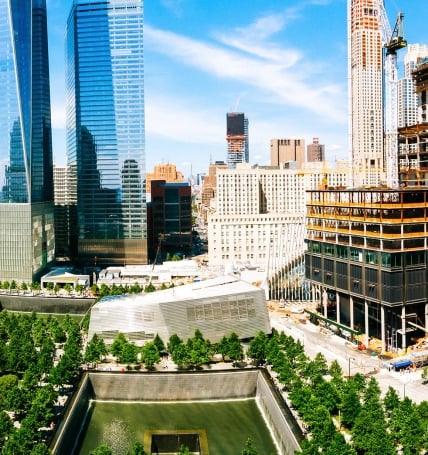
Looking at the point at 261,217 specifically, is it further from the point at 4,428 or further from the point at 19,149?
the point at 4,428

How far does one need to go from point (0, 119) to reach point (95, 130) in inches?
1026

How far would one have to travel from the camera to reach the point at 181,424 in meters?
49.9

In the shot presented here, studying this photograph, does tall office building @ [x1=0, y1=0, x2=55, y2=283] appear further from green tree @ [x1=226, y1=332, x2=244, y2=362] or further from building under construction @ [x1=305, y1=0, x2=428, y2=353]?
green tree @ [x1=226, y1=332, x2=244, y2=362]

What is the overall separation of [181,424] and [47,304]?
5705cm

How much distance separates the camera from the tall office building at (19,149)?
110 metres

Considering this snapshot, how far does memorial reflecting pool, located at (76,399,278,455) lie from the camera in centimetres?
4578

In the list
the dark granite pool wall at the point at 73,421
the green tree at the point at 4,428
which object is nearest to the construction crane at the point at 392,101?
the dark granite pool wall at the point at 73,421

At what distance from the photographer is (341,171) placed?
178125 millimetres

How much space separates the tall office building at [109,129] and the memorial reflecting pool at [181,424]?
267ft

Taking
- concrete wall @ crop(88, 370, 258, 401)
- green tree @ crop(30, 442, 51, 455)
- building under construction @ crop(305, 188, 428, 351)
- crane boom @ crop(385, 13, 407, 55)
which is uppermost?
crane boom @ crop(385, 13, 407, 55)

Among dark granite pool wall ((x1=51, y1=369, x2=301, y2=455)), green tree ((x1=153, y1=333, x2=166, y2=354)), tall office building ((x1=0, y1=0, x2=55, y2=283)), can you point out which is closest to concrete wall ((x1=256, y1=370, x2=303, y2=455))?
dark granite pool wall ((x1=51, y1=369, x2=301, y2=455))

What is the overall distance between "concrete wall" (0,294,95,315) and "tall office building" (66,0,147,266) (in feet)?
111

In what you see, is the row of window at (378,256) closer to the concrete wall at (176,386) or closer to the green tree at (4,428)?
the concrete wall at (176,386)

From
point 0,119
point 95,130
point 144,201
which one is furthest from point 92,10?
point 144,201
